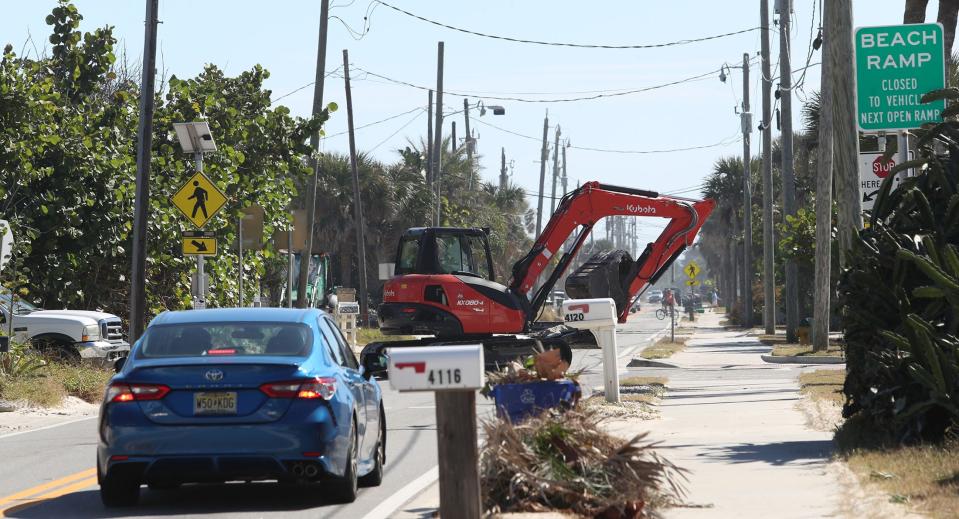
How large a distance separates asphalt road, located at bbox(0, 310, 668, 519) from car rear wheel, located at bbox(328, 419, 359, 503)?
78mm

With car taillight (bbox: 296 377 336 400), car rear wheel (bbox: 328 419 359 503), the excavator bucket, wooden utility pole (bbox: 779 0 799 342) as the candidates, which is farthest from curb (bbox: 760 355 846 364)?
car taillight (bbox: 296 377 336 400)

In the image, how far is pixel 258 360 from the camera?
10.8 m

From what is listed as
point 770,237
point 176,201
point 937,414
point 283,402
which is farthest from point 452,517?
point 770,237

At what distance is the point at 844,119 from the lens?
19.7 metres

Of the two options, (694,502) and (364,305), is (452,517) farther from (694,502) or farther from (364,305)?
(364,305)

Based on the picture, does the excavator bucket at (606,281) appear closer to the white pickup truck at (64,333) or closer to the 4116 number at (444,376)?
the white pickup truck at (64,333)

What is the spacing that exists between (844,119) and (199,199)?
10928 mm

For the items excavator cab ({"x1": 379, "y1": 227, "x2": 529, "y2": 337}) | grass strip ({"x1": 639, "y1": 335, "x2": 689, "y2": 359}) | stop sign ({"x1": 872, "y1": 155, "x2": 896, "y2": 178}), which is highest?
stop sign ({"x1": 872, "y1": 155, "x2": 896, "y2": 178})

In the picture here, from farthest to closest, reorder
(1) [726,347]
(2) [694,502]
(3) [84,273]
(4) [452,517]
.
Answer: (1) [726,347] < (3) [84,273] < (2) [694,502] < (4) [452,517]

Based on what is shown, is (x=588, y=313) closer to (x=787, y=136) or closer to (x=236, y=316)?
(x=236, y=316)

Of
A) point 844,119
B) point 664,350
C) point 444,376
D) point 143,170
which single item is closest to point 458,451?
point 444,376

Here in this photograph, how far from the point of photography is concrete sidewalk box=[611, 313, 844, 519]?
1040 cm

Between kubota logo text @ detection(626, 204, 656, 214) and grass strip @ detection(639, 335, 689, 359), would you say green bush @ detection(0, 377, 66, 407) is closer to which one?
kubota logo text @ detection(626, 204, 656, 214)

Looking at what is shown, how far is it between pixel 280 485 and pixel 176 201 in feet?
44.6
